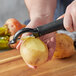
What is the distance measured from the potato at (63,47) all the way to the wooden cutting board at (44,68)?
0.11 feet

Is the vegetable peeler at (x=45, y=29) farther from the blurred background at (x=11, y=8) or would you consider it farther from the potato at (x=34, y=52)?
the blurred background at (x=11, y=8)

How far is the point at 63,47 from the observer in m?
0.91

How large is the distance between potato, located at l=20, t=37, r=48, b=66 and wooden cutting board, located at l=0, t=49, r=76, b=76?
121mm

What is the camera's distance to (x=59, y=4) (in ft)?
4.44

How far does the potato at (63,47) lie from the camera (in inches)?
35.9

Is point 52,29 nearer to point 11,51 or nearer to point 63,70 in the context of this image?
point 63,70

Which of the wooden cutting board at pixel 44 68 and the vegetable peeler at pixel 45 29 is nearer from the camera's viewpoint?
the vegetable peeler at pixel 45 29

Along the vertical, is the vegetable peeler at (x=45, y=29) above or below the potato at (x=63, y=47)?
above

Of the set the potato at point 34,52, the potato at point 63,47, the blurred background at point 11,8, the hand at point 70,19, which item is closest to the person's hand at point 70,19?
the hand at point 70,19

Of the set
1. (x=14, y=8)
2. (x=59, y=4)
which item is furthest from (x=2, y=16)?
(x=59, y=4)

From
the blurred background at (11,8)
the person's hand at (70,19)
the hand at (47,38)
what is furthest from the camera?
the blurred background at (11,8)

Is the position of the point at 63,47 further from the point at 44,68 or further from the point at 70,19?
the point at 70,19

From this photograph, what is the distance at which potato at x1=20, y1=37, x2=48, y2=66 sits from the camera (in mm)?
730

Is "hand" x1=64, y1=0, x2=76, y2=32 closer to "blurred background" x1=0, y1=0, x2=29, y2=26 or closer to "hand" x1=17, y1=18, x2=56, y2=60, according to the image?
"hand" x1=17, y1=18, x2=56, y2=60
